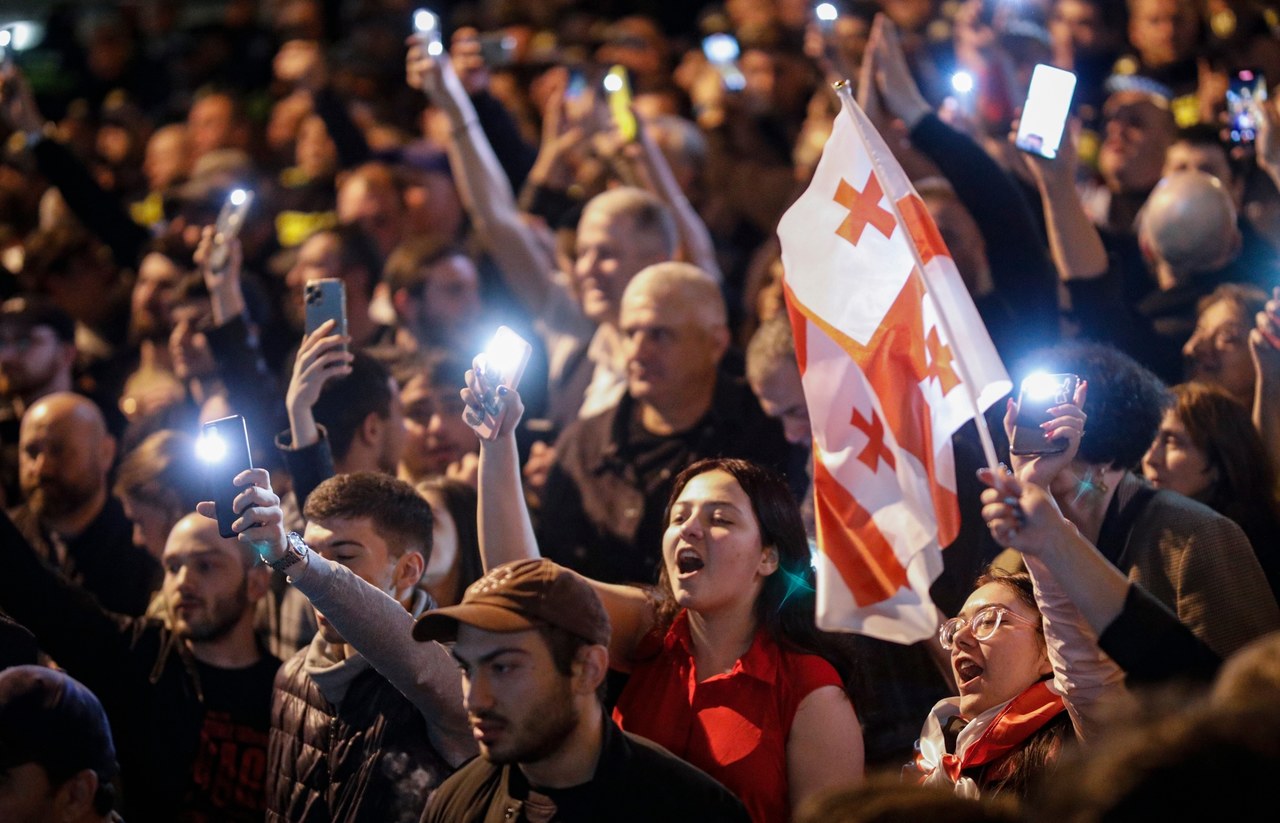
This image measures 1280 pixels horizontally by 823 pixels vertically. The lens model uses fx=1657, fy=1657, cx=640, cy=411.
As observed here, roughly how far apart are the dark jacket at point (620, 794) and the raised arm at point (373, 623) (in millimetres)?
430

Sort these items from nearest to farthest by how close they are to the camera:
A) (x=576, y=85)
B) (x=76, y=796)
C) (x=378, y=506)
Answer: (x=76, y=796), (x=378, y=506), (x=576, y=85)

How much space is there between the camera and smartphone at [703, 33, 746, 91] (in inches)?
328

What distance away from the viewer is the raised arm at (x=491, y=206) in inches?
259

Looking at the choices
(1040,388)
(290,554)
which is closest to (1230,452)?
(1040,388)

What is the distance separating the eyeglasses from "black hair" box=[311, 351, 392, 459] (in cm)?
219

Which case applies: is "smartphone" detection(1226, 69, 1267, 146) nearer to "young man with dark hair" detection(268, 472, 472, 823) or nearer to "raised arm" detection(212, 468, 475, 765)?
"young man with dark hair" detection(268, 472, 472, 823)

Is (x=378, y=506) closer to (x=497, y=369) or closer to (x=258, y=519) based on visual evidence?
(x=497, y=369)

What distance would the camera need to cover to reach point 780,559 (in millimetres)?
3891

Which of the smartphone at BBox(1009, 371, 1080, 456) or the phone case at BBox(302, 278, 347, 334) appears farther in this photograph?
the phone case at BBox(302, 278, 347, 334)

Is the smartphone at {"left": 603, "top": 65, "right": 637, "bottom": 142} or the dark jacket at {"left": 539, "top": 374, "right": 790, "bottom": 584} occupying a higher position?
the smartphone at {"left": 603, "top": 65, "right": 637, "bottom": 142}

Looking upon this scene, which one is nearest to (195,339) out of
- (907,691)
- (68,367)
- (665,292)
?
(68,367)

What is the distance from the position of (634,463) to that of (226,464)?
5.99 feet

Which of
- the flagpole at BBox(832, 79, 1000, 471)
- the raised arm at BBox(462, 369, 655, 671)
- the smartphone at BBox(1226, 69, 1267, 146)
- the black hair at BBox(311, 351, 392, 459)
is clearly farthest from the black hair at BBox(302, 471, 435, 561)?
the smartphone at BBox(1226, 69, 1267, 146)

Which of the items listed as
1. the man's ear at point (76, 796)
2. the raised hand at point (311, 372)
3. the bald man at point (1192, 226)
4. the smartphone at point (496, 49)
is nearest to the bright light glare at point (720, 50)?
the smartphone at point (496, 49)
